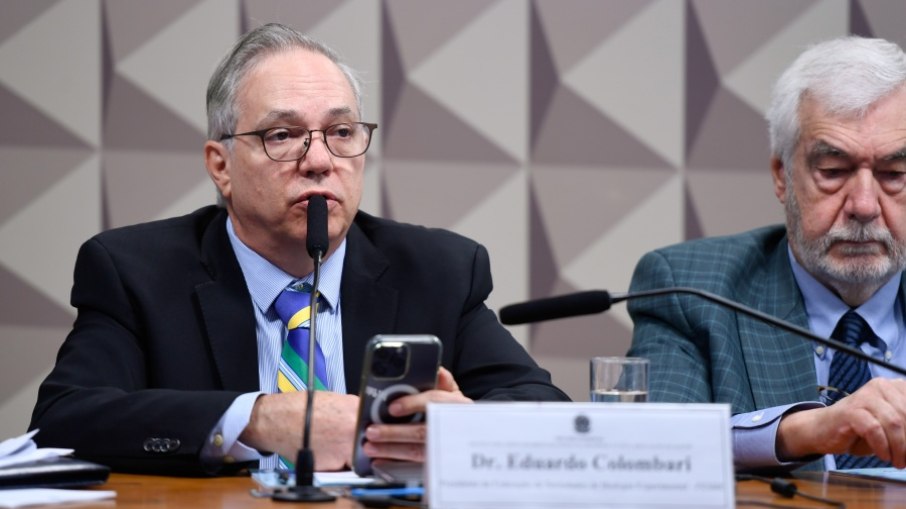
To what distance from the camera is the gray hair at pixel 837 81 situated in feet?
9.05

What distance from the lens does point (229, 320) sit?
2578 mm

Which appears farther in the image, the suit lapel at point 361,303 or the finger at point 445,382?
the suit lapel at point 361,303

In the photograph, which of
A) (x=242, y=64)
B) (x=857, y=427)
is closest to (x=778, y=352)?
(x=857, y=427)

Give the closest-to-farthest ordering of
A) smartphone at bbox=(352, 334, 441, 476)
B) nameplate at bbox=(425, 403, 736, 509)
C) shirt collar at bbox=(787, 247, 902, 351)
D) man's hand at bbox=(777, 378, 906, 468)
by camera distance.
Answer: nameplate at bbox=(425, 403, 736, 509)
smartphone at bbox=(352, 334, 441, 476)
man's hand at bbox=(777, 378, 906, 468)
shirt collar at bbox=(787, 247, 902, 351)

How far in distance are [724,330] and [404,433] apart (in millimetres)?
1154

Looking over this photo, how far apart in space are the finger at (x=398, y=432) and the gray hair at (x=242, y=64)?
108 centimetres

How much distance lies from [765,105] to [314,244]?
202 cm

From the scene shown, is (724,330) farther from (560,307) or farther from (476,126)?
(476,126)

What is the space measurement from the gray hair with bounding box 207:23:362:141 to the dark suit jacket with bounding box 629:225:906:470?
2.74 ft

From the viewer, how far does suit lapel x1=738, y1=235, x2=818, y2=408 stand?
8.93ft

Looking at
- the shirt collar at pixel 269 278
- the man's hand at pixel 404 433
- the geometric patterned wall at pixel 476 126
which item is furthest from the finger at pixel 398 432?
the geometric patterned wall at pixel 476 126

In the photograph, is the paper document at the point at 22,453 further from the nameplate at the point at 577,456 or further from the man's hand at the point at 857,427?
the man's hand at the point at 857,427

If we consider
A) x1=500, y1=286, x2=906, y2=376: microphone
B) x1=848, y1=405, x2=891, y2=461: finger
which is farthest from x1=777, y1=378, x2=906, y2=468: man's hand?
x1=500, y1=286, x2=906, y2=376: microphone

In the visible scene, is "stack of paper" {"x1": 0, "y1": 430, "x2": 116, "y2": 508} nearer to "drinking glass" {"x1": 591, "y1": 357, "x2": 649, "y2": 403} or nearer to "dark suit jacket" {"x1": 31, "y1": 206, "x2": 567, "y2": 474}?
"dark suit jacket" {"x1": 31, "y1": 206, "x2": 567, "y2": 474}
